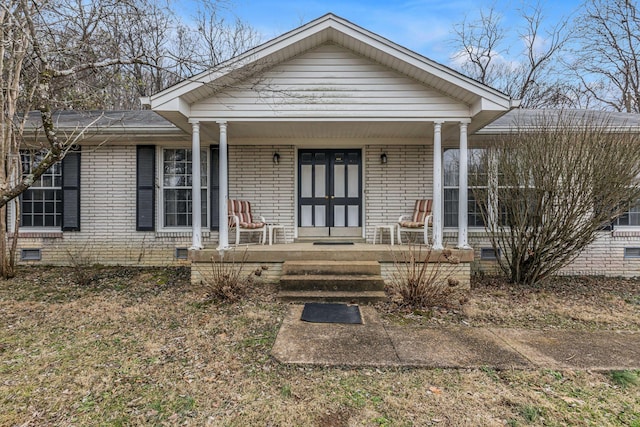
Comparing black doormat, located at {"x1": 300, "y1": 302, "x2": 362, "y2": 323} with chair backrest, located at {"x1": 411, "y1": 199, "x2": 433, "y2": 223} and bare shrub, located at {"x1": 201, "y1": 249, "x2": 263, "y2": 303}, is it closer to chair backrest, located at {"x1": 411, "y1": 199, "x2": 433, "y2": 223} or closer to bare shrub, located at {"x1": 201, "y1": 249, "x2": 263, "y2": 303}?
bare shrub, located at {"x1": 201, "y1": 249, "x2": 263, "y2": 303}

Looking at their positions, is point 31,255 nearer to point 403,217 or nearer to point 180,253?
point 180,253

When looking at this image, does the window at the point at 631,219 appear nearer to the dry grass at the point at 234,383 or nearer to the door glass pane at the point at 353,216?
the dry grass at the point at 234,383

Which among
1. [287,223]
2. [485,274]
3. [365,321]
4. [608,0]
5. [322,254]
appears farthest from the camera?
[608,0]

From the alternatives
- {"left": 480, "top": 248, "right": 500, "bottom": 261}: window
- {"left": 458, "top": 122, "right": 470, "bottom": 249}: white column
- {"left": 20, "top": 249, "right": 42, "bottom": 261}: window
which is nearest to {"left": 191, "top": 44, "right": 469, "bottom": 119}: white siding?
{"left": 458, "top": 122, "right": 470, "bottom": 249}: white column

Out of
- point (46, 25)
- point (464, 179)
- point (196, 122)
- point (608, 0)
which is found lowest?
point (464, 179)

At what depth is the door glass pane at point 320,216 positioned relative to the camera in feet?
23.9

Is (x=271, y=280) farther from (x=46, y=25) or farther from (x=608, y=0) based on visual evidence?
(x=608, y=0)

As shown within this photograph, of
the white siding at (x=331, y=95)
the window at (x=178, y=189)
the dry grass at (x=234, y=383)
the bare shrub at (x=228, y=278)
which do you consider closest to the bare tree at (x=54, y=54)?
the white siding at (x=331, y=95)

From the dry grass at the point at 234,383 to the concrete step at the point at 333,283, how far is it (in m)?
0.73

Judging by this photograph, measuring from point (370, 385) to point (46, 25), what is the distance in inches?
234

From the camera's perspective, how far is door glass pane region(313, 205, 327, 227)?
7273 mm

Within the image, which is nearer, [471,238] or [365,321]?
[365,321]

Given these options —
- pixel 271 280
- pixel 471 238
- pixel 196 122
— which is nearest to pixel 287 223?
pixel 271 280

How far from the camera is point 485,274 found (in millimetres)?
6637
